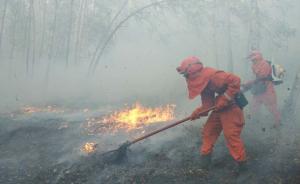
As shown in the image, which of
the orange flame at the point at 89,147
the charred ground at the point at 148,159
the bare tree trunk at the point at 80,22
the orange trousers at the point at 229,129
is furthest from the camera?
the bare tree trunk at the point at 80,22

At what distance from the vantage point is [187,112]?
42.4 ft

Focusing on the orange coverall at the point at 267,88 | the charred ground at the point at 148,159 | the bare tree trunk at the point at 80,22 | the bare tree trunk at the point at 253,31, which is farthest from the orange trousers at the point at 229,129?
the bare tree trunk at the point at 80,22

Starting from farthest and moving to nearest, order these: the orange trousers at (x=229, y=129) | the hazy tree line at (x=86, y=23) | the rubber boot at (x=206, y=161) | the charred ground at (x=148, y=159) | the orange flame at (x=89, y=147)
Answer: the hazy tree line at (x=86, y=23), the orange flame at (x=89, y=147), the rubber boot at (x=206, y=161), the charred ground at (x=148, y=159), the orange trousers at (x=229, y=129)

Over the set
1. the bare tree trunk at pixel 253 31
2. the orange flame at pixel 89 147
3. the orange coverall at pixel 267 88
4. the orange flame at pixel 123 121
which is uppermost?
the bare tree trunk at pixel 253 31

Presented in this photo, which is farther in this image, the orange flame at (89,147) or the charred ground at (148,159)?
the orange flame at (89,147)

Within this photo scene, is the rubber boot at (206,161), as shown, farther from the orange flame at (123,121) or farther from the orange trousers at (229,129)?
the orange flame at (123,121)

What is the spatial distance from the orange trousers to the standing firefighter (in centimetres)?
281

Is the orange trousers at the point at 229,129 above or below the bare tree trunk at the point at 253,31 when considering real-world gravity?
below

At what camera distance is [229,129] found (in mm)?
5852

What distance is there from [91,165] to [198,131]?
9.14ft

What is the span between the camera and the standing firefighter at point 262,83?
8891mm

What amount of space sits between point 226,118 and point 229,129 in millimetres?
194

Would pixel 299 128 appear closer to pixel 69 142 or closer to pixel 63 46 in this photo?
pixel 69 142

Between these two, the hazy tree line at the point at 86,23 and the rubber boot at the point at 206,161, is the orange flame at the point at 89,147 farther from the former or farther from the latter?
the hazy tree line at the point at 86,23
